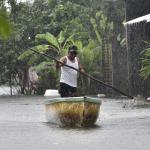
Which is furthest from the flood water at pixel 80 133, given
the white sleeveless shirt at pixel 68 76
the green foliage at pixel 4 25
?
the green foliage at pixel 4 25

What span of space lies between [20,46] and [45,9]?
2.76m

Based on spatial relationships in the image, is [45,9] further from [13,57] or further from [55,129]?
[55,129]

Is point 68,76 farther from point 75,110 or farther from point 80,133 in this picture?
point 80,133

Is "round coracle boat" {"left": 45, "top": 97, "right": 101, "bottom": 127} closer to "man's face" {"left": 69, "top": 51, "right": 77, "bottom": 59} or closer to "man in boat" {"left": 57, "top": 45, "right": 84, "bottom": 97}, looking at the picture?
"man in boat" {"left": 57, "top": 45, "right": 84, "bottom": 97}

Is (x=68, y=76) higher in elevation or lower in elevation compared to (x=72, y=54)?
lower

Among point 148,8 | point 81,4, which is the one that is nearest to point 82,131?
point 148,8

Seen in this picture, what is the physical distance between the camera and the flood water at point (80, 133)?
861 cm

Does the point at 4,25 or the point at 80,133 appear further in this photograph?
the point at 80,133

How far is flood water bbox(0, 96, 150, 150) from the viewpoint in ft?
28.2

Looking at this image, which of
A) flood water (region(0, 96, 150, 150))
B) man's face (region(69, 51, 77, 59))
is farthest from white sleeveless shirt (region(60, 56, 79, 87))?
flood water (region(0, 96, 150, 150))

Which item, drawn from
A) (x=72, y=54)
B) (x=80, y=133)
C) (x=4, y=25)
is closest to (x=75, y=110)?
(x=80, y=133)

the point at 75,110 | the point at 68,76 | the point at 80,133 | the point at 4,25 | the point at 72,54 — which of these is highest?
the point at 72,54

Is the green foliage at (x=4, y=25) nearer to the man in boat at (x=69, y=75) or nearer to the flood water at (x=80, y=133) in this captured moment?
the flood water at (x=80, y=133)

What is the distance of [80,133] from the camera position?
33.2 ft
